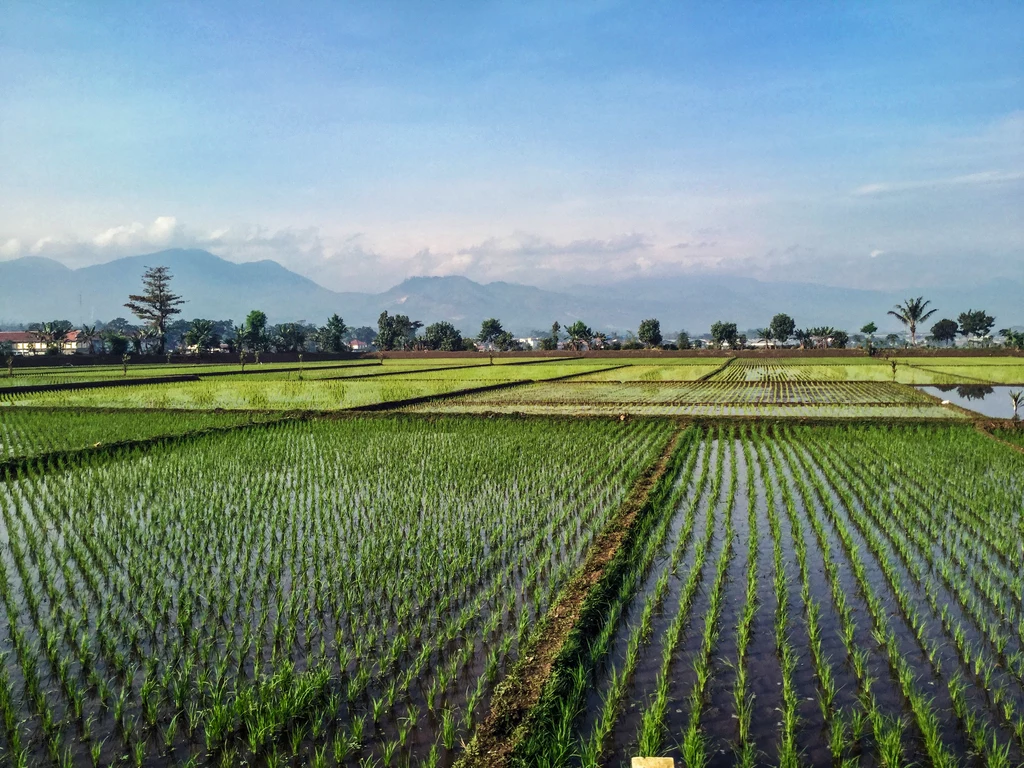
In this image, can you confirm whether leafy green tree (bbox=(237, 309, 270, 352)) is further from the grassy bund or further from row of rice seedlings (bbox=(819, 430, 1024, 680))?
row of rice seedlings (bbox=(819, 430, 1024, 680))

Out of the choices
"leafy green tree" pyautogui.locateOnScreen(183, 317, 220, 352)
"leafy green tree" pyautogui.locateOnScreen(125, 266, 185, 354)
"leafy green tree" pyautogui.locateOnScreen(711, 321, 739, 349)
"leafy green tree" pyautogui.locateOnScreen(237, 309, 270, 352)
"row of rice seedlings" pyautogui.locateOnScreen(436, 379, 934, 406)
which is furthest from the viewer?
"leafy green tree" pyautogui.locateOnScreen(711, 321, 739, 349)

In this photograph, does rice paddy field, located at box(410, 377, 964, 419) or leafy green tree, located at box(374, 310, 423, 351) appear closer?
rice paddy field, located at box(410, 377, 964, 419)

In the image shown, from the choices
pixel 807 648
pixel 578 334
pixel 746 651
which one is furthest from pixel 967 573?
pixel 578 334

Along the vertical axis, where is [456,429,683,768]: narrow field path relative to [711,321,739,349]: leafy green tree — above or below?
below

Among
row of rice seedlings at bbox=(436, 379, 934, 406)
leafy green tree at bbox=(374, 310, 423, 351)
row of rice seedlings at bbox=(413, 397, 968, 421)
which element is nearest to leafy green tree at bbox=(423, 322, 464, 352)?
leafy green tree at bbox=(374, 310, 423, 351)

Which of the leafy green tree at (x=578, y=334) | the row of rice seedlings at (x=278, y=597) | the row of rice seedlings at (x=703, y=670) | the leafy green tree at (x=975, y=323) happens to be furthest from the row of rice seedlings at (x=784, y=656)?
the leafy green tree at (x=975, y=323)

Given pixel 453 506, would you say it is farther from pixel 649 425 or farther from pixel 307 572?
pixel 649 425

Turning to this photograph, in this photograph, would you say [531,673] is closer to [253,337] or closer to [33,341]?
[253,337]

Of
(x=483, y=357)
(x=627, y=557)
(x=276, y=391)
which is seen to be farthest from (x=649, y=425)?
(x=483, y=357)
